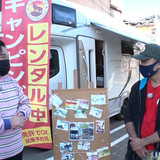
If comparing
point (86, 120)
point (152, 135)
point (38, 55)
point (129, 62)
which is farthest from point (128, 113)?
point (129, 62)

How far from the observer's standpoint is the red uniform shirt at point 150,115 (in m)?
1.88

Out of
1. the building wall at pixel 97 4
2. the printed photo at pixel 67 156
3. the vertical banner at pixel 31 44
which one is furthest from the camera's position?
the building wall at pixel 97 4

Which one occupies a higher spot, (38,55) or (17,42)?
(17,42)

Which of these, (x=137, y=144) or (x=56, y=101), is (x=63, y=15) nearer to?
(x=56, y=101)

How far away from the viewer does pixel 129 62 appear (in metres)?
6.97

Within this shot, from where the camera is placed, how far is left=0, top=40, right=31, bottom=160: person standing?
1.90 m

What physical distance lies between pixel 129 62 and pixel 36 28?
13.8 ft

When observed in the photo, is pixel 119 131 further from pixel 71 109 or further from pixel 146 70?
pixel 146 70

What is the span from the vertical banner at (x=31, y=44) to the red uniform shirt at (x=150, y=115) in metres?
1.99

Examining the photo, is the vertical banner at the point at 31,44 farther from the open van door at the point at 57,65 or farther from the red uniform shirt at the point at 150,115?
the red uniform shirt at the point at 150,115

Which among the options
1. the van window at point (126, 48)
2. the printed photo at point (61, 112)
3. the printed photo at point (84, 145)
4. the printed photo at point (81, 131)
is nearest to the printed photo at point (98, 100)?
the printed photo at point (81, 131)

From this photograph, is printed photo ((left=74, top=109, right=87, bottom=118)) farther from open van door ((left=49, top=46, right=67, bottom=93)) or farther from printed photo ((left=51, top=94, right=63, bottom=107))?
open van door ((left=49, top=46, right=67, bottom=93))

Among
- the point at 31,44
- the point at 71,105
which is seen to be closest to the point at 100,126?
the point at 71,105

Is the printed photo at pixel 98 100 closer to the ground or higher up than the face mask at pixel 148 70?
closer to the ground
